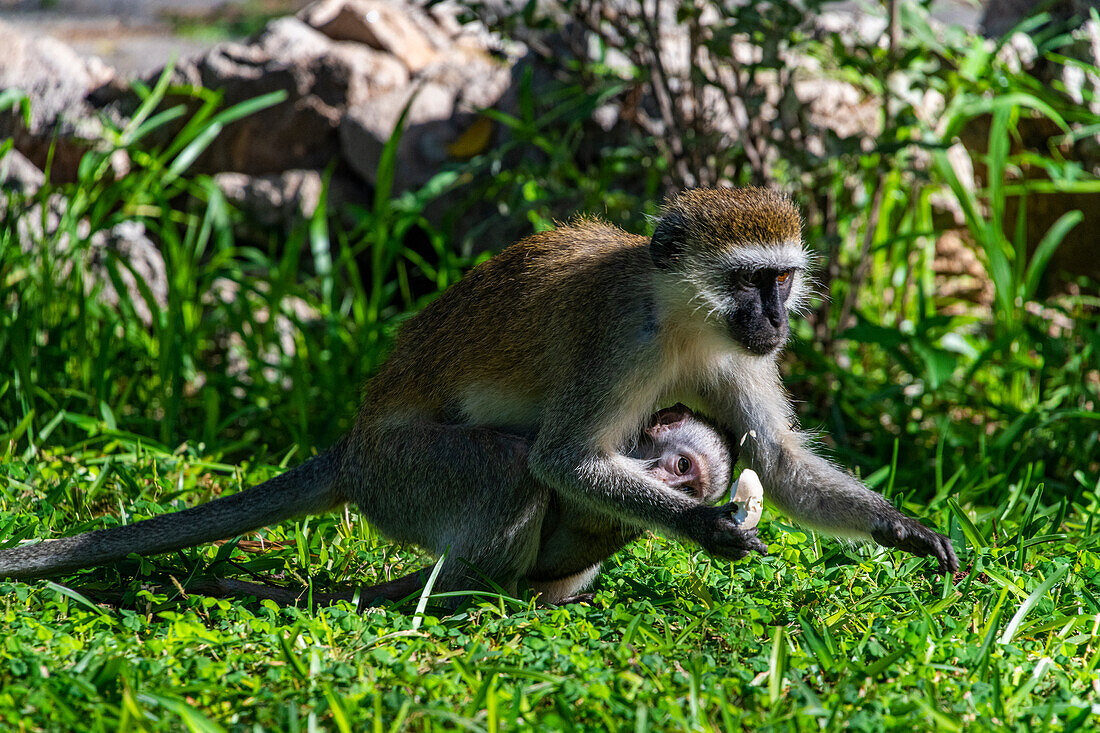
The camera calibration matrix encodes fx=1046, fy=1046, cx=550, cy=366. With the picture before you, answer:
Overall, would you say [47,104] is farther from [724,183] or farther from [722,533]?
[722,533]

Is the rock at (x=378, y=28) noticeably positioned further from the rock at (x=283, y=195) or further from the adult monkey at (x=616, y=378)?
the adult monkey at (x=616, y=378)

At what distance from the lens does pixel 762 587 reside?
374 cm

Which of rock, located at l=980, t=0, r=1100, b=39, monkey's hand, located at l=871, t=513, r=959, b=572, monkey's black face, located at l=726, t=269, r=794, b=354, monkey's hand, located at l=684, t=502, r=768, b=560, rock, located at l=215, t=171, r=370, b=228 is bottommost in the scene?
rock, located at l=215, t=171, r=370, b=228

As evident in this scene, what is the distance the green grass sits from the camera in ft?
9.11

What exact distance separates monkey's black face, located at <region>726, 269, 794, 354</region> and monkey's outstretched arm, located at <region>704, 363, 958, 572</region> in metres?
0.36

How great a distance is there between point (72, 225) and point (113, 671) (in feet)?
13.6

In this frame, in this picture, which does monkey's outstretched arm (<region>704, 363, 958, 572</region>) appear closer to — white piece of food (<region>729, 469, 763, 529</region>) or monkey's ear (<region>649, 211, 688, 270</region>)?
white piece of food (<region>729, 469, 763, 529</region>)

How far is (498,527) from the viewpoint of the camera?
3666mm

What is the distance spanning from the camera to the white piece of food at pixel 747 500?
3.36 m

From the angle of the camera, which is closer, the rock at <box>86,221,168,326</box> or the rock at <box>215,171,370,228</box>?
the rock at <box>86,221,168,326</box>

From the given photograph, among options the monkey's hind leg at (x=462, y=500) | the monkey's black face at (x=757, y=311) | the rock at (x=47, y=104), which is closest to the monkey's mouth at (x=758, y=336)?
the monkey's black face at (x=757, y=311)

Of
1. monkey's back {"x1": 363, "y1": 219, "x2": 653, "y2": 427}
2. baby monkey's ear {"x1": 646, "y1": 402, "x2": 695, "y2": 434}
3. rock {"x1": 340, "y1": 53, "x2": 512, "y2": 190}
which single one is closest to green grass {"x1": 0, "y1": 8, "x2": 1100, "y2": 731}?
baby monkey's ear {"x1": 646, "y1": 402, "x2": 695, "y2": 434}

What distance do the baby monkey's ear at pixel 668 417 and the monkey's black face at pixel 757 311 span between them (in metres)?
0.46

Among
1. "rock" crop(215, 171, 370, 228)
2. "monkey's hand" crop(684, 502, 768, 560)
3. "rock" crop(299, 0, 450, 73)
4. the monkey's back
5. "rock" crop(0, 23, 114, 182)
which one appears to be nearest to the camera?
"monkey's hand" crop(684, 502, 768, 560)
